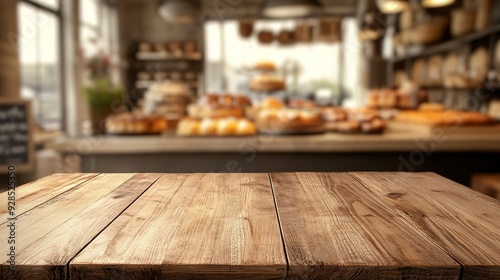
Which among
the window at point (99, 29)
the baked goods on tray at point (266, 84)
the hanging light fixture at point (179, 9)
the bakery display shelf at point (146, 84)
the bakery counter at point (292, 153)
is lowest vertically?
the bakery counter at point (292, 153)

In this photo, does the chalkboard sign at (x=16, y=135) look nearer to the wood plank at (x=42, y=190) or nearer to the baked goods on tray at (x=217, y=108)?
the baked goods on tray at (x=217, y=108)

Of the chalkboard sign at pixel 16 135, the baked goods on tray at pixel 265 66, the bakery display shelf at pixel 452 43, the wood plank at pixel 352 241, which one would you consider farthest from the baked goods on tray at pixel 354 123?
the baked goods on tray at pixel 265 66

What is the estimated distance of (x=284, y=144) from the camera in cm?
315

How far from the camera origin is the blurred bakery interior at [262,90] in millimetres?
3182

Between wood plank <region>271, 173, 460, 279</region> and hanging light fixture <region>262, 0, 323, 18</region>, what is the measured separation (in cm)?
304

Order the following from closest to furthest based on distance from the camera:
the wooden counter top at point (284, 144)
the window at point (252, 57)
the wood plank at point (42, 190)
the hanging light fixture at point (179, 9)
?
the wood plank at point (42, 190)
the wooden counter top at point (284, 144)
the hanging light fixture at point (179, 9)
the window at point (252, 57)

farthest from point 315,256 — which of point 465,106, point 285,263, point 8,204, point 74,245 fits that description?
point 465,106

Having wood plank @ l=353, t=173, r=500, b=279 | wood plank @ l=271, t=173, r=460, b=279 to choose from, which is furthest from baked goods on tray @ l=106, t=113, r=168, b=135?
wood plank @ l=271, t=173, r=460, b=279

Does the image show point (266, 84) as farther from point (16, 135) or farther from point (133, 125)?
point (16, 135)

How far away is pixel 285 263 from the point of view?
741 mm

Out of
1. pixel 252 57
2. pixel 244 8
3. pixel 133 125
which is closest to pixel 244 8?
pixel 244 8

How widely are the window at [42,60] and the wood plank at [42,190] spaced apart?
13.1ft

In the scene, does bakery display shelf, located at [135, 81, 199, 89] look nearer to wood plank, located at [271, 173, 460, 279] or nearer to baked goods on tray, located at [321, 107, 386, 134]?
baked goods on tray, located at [321, 107, 386, 134]

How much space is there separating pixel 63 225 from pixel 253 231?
0.38 metres
